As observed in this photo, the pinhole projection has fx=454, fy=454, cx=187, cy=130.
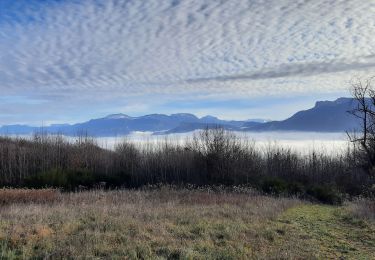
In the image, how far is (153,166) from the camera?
36.8 m

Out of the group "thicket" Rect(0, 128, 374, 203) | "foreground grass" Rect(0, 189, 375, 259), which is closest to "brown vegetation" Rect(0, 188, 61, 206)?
"foreground grass" Rect(0, 189, 375, 259)

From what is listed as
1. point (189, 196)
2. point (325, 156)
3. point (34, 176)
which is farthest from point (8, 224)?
point (325, 156)

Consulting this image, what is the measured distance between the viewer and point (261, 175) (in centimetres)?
3584

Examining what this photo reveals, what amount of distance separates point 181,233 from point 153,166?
25480mm

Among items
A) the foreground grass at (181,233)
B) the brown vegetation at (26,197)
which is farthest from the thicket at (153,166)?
the foreground grass at (181,233)

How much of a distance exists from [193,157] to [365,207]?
19174 mm

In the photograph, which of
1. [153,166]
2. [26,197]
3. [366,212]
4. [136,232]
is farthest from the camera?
[153,166]

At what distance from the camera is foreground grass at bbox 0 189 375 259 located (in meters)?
9.27

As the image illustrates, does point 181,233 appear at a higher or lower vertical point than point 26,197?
higher

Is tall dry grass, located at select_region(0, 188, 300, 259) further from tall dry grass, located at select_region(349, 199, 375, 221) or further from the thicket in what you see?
the thicket

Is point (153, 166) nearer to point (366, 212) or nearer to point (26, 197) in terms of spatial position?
point (26, 197)

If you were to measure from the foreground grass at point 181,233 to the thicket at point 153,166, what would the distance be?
14.5 metres

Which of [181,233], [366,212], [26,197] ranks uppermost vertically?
[181,233]

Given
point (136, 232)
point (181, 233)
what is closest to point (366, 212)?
point (181, 233)
